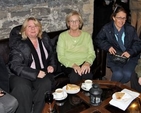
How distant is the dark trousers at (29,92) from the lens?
2170 mm

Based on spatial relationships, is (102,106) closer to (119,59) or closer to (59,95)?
(59,95)

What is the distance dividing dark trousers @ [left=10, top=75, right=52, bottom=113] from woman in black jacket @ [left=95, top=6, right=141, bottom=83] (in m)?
0.83

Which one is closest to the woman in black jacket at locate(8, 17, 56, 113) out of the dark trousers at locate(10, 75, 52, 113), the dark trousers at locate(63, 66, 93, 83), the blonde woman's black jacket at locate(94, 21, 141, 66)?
the dark trousers at locate(10, 75, 52, 113)

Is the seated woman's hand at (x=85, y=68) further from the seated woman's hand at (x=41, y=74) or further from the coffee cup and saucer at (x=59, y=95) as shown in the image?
the coffee cup and saucer at (x=59, y=95)

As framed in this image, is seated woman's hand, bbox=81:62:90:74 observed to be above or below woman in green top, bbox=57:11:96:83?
below

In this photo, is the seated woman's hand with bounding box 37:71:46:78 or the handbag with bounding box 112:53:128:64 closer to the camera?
the seated woman's hand with bounding box 37:71:46:78

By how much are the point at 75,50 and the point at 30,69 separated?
633 millimetres

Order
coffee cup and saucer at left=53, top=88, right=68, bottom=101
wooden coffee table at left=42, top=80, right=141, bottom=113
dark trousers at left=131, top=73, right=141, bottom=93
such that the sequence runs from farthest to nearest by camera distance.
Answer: dark trousers at left=131, top=73, right=141, bottom=93
coffee cup and saucer at left=53, top=88, right=68, bottom=101
wooden coffee table at left=42, top=80, right=141, bottom=113

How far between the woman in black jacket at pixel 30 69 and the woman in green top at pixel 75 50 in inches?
7.8

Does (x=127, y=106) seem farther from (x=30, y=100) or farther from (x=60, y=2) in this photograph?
(x=60, y=2)

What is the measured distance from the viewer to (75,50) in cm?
266

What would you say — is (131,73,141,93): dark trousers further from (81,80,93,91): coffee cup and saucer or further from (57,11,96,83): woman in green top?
(81,80,93,91): coffee cup and saucer

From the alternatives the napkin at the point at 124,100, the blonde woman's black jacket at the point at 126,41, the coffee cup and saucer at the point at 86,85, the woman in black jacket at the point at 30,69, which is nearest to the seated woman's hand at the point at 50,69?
the woman in black jacket at the point at 30,69

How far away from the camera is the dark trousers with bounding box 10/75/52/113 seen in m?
2.17
